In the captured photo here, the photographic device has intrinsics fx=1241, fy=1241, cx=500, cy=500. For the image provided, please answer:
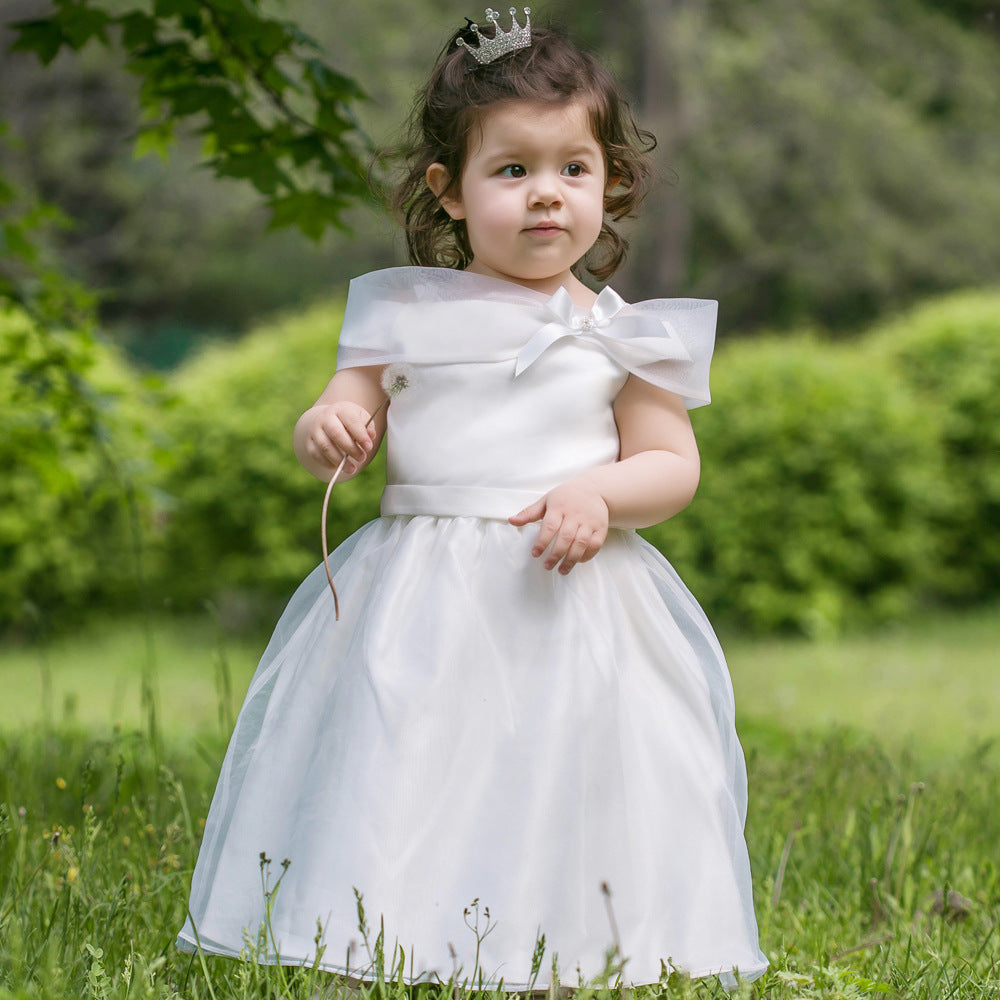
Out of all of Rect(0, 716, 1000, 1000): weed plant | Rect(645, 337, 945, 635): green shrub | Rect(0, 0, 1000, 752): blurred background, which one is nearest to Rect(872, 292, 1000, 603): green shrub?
Rect(0, 0, 1000, 752): blurred background

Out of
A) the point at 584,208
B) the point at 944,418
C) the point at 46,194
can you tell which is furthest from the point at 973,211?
the point at 584,208

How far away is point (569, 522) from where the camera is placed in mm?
1789

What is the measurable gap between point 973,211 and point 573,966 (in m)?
13.9

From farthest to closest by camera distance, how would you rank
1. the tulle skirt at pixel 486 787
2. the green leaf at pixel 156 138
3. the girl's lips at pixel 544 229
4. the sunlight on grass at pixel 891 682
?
the sunlight on grass at pixel 891 682 → the green leaf at pixel 156 138 → the girl's lips at pixel 544 229 → the tulle skirt at pixel 486 787

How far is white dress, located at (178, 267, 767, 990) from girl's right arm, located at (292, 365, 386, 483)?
0.14 ft

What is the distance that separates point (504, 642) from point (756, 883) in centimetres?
114

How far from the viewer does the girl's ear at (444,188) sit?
6.86 ft

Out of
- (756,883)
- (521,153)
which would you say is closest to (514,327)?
(521,153)

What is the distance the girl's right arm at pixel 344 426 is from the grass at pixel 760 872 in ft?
2.13

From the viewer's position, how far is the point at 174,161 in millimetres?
16703

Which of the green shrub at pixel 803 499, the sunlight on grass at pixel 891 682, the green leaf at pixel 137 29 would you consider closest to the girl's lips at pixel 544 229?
the green leaf at pixel 137 29

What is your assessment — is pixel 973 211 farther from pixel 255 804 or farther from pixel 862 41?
pixel 255 804

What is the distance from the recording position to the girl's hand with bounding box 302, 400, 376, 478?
191 cm

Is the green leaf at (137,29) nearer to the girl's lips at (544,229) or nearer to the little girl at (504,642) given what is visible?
the little girl at (504,642)
